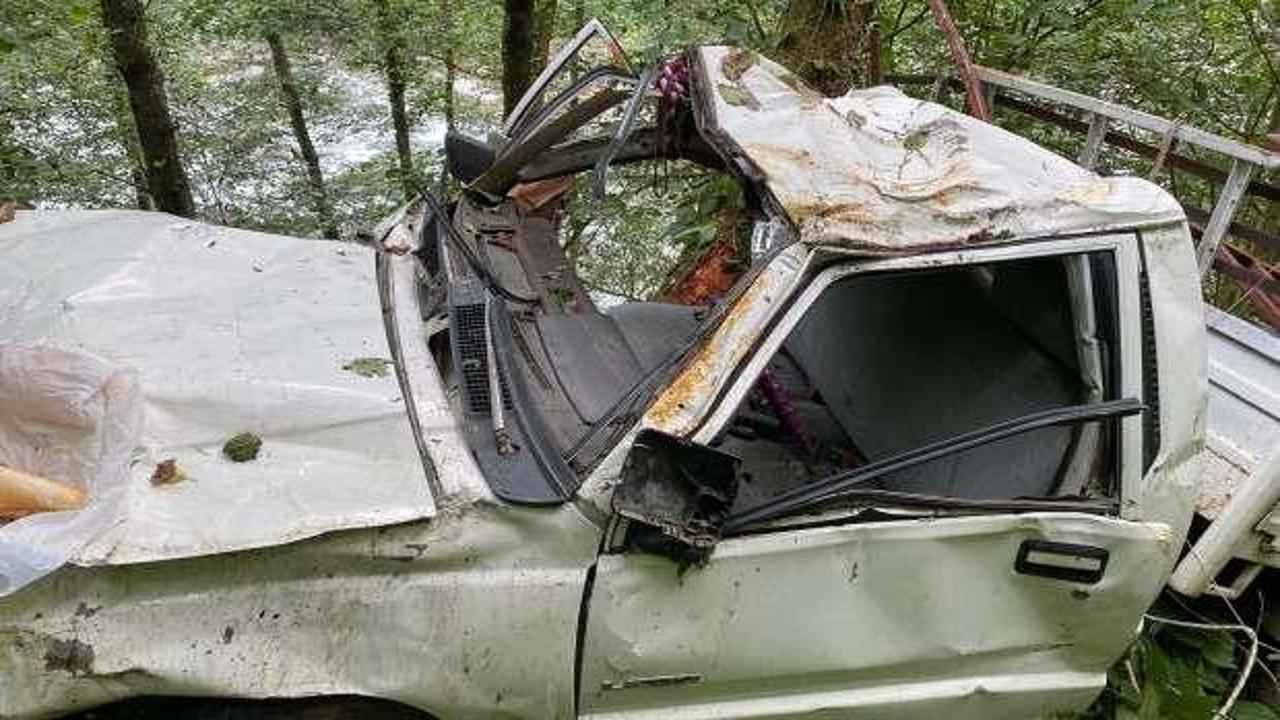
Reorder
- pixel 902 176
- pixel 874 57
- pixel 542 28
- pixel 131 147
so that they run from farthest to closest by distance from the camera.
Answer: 1. pixel 542 28
2. pixel 131 147
3. pixel 874 57
4. pixel 902 176

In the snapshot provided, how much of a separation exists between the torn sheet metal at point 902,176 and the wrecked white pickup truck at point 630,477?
1cm

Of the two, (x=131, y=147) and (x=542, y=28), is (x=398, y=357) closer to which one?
(x=131, y=147)

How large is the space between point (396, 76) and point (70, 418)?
10.6 meters

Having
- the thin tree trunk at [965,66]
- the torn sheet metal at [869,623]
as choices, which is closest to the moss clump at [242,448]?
the torn sheet metal at [869,623]

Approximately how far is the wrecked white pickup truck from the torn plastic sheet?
0.04m

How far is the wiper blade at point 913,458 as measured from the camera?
88.9 inches

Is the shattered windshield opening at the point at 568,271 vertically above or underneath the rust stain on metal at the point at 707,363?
underneath

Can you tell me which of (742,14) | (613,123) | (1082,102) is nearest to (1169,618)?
(1082,102)

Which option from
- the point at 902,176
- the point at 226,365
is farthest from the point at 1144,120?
the point at 226,365

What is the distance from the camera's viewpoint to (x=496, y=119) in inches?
589

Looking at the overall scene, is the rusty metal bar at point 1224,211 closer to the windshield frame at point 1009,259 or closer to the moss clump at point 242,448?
the windshield frame at point 1009,259

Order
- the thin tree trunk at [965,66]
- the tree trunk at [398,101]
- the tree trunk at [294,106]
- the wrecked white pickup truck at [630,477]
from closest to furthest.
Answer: the wrecked white pickup truck at [630,477]
the thin tree trunk at [965,66]
the tree trunk at [294,106]
the tree trunk at [398,101]

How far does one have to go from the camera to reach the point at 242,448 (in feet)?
7.00

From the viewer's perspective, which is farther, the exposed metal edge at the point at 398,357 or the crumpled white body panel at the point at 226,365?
the exposed metal edge at the point at 398,357
